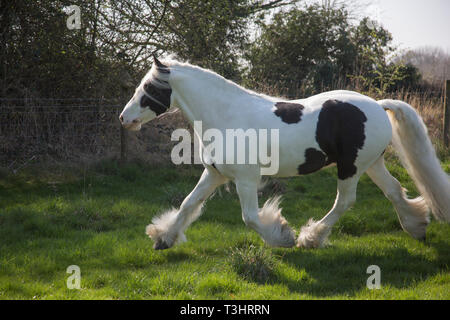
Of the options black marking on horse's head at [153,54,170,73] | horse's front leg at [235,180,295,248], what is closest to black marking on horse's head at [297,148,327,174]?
horse's front leg at [235,180,295,248]

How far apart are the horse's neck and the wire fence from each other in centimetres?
460

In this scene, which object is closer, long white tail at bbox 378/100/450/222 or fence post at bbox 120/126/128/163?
long white tail at bbox 378/100/450/222

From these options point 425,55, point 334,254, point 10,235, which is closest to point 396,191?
point 334,254

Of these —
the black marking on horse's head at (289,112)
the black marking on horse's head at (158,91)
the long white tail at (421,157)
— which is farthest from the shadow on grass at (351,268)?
the black marking on horse's head at (158,91)

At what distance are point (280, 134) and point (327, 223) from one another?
1244 millimetres

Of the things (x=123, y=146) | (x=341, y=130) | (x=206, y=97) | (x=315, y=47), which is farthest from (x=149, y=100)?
(x=315, y=47)

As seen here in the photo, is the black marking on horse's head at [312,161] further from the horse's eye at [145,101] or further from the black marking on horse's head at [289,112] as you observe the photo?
the horse's eye at [145,101]

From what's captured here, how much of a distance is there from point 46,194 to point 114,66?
4001mm

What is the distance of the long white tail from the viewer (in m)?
4.82

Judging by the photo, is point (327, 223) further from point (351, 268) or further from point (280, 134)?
point (280, 134)

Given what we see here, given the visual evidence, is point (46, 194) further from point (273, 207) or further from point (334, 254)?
point (334, 254)

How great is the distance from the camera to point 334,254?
470cm

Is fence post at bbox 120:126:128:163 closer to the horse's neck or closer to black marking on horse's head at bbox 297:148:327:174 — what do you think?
the horse's neck

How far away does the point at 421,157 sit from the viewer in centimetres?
493
